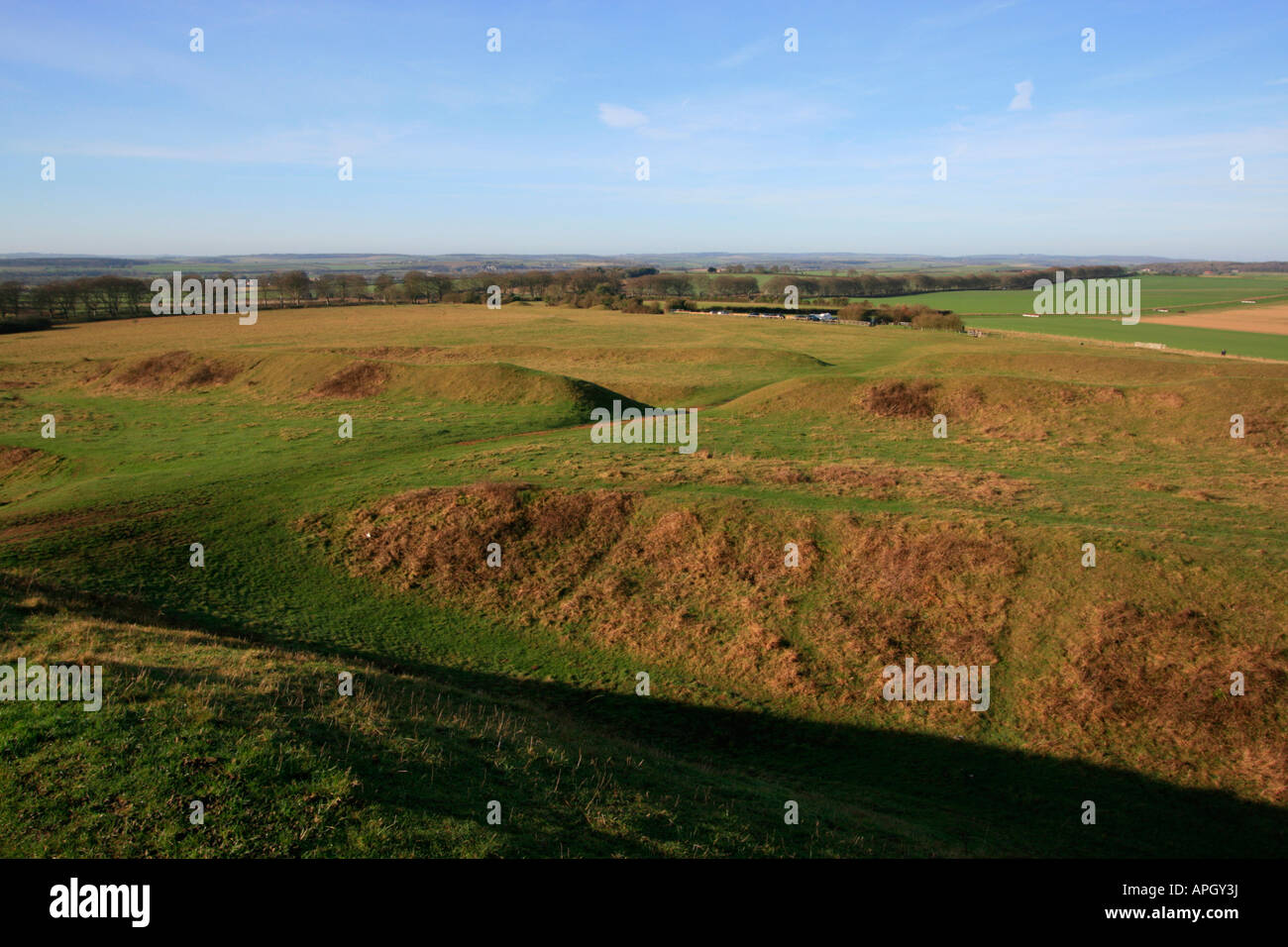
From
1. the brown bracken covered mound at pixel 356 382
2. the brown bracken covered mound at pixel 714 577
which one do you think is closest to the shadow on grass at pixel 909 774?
the brown bracken covered mound at pixel 714 577

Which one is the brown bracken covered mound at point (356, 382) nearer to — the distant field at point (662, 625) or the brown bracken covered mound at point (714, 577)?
the distant field at point (662, 625)

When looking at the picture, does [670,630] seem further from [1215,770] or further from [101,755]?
[101,755]

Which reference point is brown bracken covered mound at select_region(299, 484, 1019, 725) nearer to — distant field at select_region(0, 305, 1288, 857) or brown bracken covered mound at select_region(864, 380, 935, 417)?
distant field at select_region(0, 305, 1288, 857)

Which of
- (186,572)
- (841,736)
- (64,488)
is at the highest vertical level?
(64,488)

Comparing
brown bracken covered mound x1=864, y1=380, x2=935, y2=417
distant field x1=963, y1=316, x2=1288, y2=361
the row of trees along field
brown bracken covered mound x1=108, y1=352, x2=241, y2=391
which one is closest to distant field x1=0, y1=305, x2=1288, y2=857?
brown bracken covered mound x1=864, y1=380, x2=935, y2=417

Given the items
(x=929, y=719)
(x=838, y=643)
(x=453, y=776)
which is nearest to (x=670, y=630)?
(x=838, y=643)

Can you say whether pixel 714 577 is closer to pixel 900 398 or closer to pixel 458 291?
pixel 900 398
